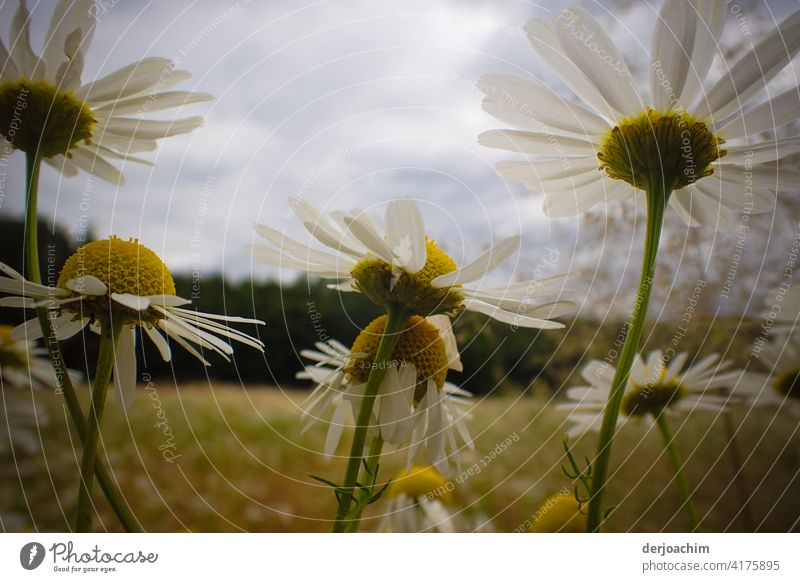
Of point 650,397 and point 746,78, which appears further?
point 650,397

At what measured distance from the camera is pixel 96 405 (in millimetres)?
249

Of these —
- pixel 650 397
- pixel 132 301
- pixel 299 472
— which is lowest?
pixel 299 472

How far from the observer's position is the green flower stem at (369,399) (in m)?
0.25

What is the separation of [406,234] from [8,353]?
0.93 feet

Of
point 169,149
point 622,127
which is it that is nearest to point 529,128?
point 622,127

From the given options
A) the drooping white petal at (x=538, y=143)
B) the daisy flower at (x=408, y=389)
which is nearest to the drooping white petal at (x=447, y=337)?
the daisy flower at (x=408, y=389)

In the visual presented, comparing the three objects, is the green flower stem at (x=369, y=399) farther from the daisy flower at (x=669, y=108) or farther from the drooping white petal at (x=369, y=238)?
the daisy flower at (x=669, y=108)

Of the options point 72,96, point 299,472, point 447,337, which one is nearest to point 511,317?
point 447,337

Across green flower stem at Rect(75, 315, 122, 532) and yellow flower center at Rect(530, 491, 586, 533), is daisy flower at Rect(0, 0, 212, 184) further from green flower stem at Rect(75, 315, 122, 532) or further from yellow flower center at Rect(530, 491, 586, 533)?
yellow flower center at Rect(530, 491, 586, 533)

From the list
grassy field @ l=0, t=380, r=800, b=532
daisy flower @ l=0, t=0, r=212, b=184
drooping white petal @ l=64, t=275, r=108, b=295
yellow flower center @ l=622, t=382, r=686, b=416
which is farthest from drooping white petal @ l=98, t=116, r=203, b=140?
yellow flower center @ l=622, t=382, r=686, b=416

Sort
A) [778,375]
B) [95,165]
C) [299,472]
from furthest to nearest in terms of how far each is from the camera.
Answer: [299,472] → [778,375] → [95,165]

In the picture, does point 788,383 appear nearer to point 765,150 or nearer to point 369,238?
point 765,150

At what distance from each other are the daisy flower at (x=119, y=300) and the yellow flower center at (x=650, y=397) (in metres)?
0.25
